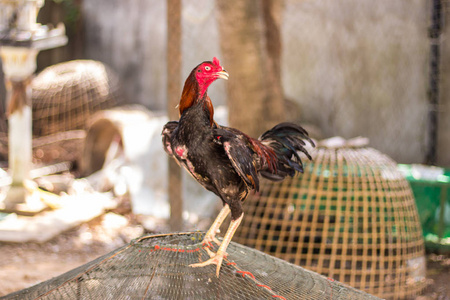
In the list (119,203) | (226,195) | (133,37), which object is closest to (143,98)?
(133,37)

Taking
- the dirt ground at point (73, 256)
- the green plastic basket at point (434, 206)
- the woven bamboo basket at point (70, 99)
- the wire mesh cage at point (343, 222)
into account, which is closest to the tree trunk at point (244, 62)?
the wire mesh cage at point (343, 222)

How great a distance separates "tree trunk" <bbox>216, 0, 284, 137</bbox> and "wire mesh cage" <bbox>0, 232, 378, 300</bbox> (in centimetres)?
272

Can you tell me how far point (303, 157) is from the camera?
4.40 meters

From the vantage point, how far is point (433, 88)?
6.57m

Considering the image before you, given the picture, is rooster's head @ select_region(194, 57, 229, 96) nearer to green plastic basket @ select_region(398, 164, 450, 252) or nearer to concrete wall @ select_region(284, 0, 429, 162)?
green plastic basket @ select_region(398, 164, 450, 252)

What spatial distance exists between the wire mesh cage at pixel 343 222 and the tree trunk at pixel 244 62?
2.45ft

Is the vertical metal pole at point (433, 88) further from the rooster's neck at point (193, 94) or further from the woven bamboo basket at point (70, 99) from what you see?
the woven bamboo basket at point (70, 99)

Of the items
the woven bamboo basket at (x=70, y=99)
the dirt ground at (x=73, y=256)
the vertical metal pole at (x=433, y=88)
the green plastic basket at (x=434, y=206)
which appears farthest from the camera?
the woven bamboo basket at (x=70, y=99)

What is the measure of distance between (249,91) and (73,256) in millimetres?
2370

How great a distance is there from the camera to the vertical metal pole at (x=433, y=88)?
6.52 metres

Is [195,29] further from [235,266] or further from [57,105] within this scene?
[235,266]

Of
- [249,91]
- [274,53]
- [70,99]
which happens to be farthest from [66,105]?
[249,91]

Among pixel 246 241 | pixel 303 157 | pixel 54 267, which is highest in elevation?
pixel 303 157

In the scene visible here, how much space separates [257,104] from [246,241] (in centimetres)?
134
